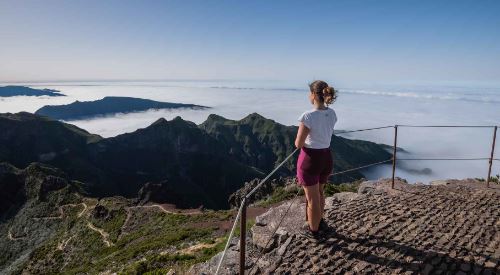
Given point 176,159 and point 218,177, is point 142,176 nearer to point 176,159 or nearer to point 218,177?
point 176,159

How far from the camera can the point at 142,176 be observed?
5684 inches

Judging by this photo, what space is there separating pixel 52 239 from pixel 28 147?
9689cm

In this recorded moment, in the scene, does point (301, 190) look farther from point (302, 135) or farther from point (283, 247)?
point (302, 135)

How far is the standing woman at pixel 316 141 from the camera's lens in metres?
5.50

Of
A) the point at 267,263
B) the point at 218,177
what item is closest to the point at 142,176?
the point at 218,177

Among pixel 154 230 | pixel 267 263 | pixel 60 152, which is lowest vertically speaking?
pixel 60 152

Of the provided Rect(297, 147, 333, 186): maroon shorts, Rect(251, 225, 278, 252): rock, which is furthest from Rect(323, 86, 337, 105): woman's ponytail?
Answer: Rect(251, 225, 278, 252): rock

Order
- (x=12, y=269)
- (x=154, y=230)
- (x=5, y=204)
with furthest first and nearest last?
(x=5, y=204) < (x=12, y=269) < (x=154, y=230)

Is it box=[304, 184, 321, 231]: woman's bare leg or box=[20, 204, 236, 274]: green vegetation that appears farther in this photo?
box=[20, 204, 236, 274]: green vegetation

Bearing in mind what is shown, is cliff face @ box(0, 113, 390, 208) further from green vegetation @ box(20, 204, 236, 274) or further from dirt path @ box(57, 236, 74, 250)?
dirt path @ box(57, 236, 74, 250)

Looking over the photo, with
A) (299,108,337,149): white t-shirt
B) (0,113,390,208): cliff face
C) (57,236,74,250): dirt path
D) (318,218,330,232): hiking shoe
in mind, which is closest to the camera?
(299,108,337,149): white t-shirt

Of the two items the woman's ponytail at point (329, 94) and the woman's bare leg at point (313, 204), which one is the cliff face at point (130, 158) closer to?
the woman's bare leg at point (313, 204)

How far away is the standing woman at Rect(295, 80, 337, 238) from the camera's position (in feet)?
18.0

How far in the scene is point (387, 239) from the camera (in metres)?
6.33
